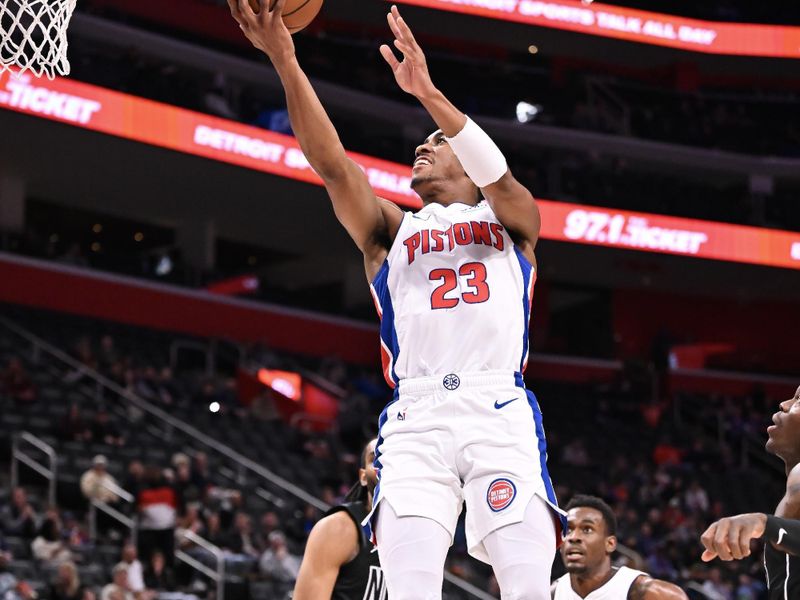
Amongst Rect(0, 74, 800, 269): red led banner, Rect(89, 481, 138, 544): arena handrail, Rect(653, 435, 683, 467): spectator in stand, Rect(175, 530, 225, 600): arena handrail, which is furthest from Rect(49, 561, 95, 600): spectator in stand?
Rect(653, 435, 683, 467): spectator in stand

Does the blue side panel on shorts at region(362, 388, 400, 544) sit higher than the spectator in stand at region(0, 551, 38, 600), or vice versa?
the blue side panel on shorts at region(362, 388, 400, 544)

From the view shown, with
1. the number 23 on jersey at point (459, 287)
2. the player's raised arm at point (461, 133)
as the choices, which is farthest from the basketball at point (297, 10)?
the number 23 on jersey at point (459, 287)

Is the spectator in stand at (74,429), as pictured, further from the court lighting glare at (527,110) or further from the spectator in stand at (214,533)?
the court lighting glare at (527,110)

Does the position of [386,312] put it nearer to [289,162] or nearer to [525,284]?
[525,284]

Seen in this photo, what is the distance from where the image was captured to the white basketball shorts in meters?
4.07

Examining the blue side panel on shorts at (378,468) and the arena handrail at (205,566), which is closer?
the blue side panel on shorts at (378,468)

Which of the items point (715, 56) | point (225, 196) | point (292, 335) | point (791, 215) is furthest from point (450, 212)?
point (715, 56)

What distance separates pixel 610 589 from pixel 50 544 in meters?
7.05

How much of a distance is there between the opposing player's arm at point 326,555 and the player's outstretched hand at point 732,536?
83.7 inches

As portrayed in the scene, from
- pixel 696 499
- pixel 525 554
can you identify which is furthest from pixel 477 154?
pixel 696 499

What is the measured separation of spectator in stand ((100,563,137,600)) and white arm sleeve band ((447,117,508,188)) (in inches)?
297

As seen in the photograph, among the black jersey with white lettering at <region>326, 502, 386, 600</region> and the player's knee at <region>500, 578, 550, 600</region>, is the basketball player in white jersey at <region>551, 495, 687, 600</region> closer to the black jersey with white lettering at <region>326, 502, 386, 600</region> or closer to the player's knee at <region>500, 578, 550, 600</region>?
the black jersey with white lettering at <region>326, 502, 386, 600</region>

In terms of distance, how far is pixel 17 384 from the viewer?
51.4 ft

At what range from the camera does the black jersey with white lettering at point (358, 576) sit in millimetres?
5312
